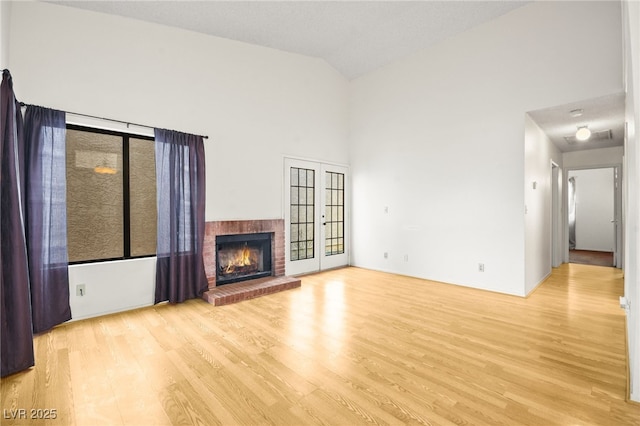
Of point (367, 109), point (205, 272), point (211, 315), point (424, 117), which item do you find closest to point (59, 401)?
point (211, 315)

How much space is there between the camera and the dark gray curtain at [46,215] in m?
2.89

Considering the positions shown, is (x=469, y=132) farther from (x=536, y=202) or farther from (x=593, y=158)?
(x=593, y=158)

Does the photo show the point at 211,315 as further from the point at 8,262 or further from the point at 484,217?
the point at 484,217

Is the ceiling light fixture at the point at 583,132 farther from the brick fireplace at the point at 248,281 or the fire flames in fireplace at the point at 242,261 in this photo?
the fire flames in fireplace at the point at 242,261

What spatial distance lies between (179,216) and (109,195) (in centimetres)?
78

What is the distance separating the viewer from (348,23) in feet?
15.2

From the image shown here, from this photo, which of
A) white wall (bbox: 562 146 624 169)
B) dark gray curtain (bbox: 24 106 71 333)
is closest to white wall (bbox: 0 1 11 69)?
dark gray curtain (bbox: 24 106 71 333)

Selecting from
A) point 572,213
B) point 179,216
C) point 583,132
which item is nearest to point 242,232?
point 179,216

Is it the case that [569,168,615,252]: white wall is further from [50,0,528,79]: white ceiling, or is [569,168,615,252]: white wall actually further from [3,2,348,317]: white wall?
[3,2,348,317]: white wall

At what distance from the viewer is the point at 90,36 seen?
10.9 feet

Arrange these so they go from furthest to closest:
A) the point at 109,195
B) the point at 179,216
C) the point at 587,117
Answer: the point at 587,117 → the point at 179,216 → the point at 109,195

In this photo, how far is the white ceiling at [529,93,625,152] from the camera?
3.76 m

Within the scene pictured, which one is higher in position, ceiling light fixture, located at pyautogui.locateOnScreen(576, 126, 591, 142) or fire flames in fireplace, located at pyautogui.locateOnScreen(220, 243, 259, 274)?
ceiling light fixture, located at pyautogui.locateOnScreen(576, 126, 591, 142)

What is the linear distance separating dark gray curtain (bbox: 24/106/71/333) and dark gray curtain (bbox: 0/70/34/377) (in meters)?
0.80
